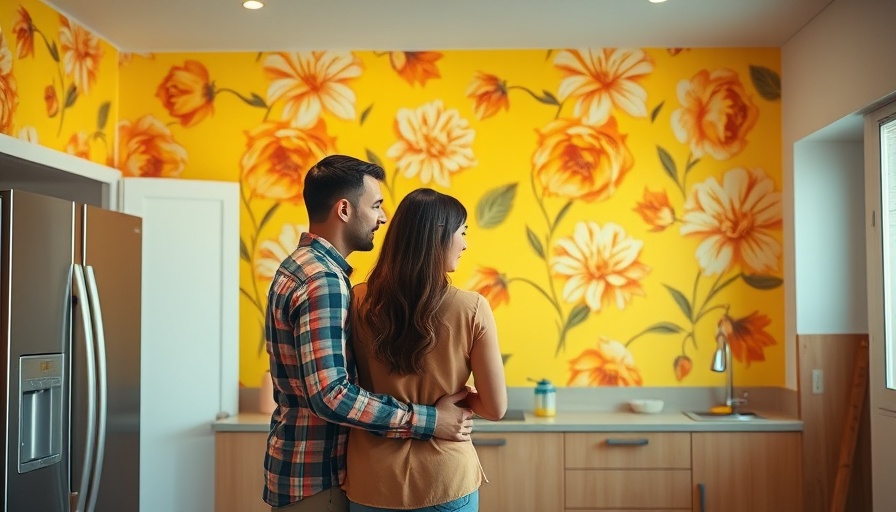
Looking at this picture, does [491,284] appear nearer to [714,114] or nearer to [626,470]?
[626,470]

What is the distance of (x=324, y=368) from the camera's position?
1.84 metres

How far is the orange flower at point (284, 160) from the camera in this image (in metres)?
4.39

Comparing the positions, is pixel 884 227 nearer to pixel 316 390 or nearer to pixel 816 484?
pixel 816 484

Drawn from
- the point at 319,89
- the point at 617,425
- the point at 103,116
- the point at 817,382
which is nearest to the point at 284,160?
the point at 319,89

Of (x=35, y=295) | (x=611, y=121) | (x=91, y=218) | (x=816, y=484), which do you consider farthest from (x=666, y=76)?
(x=35, y=295)

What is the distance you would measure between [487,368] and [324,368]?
34 centimetres

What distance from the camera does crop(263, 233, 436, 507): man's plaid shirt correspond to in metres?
1.85

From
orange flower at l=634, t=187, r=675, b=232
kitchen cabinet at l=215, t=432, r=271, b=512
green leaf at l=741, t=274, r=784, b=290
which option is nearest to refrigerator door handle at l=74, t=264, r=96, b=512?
kitchen cabinet at l=215, t=432, r=271, b=512

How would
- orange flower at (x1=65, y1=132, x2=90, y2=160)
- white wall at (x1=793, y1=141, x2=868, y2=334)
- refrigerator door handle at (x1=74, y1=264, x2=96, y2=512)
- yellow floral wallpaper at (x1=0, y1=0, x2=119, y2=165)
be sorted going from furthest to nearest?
white wall at (x1=793, y1=141, x2=868, y2=334)
orange flower at (x1=65, y1=132, x2=90, y2=160)
yellow floral wallpaper at (x1=0, y1=0, x2=119, y2=165)
refrigerator door handle at (x1=74, y1=264, x2=96, y2=512)

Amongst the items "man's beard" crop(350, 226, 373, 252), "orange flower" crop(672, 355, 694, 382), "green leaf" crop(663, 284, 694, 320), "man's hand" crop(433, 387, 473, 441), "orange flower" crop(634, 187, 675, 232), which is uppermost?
"orange flower" crop(634, 187, 675, 232)

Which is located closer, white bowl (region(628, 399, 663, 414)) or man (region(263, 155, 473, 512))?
man (region(263, 155, 473, 512))

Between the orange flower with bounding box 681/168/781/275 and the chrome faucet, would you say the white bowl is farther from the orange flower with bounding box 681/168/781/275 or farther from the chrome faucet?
the orange flower with bounding box 681/168/781/275

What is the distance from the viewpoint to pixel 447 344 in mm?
1931

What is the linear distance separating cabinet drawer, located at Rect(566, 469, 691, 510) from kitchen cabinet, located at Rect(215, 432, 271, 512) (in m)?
1.29
